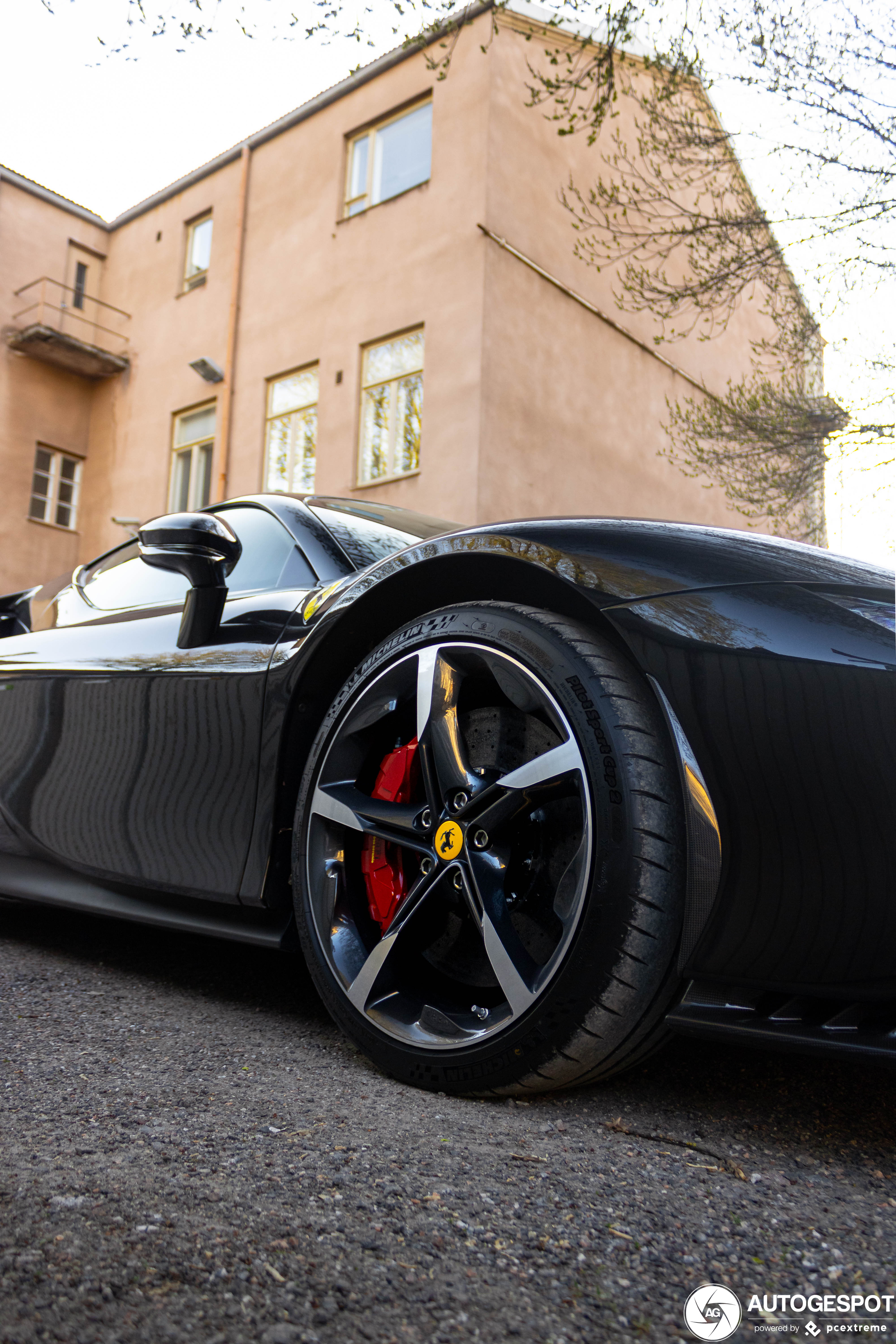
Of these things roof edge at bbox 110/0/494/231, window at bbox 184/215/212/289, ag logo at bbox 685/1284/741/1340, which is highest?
roof edge at bbox 110/0/494/231

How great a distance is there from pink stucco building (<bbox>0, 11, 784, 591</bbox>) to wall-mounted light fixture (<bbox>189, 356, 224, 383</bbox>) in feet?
0.14

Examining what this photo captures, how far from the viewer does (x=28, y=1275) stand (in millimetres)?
914

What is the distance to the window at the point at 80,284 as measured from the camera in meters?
16.1

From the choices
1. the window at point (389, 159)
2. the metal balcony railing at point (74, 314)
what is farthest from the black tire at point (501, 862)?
the metal balcony railing at point (74, 314)

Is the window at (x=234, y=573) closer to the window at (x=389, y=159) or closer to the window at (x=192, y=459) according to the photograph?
the window at (x=389, y=159)

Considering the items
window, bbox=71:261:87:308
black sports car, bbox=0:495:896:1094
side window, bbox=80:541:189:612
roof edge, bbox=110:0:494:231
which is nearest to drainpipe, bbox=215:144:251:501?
roof edge, bbox=110:0:494:231

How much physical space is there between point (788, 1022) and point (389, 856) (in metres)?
0.74

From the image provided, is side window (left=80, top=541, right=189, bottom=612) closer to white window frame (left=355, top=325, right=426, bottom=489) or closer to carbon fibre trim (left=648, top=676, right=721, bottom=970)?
carbon fibre trim (left=648, top=676, right=721, bottom=970)

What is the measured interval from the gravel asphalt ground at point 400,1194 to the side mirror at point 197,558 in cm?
86

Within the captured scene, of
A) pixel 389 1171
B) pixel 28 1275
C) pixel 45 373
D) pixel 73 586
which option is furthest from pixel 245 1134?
pixel 45 373

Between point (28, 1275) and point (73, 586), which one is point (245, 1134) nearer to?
point (28, 1275)

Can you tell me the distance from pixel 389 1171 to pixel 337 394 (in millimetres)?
11360

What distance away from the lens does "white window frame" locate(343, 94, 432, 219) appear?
11.9 metres

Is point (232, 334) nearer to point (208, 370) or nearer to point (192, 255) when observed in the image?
point (208, 370)
